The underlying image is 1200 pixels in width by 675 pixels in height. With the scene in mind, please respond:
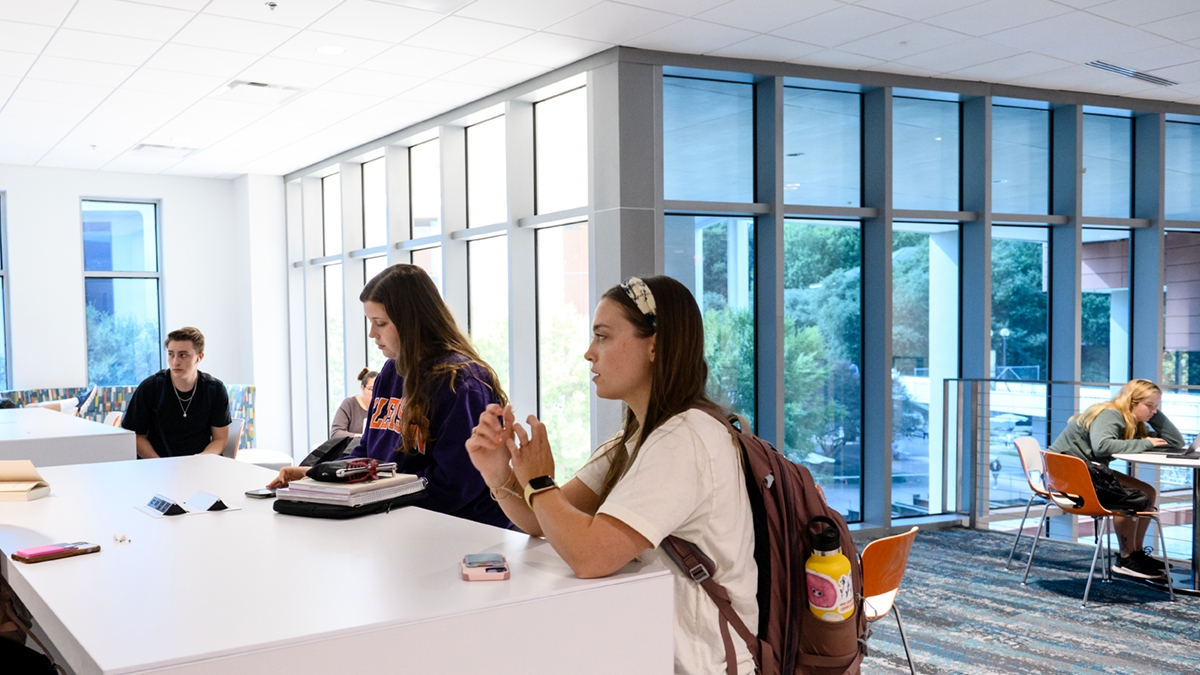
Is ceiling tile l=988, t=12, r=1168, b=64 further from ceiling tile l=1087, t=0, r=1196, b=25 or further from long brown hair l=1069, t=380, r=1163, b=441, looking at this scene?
long brown hair l=1069, t=380, r=1163, b=441

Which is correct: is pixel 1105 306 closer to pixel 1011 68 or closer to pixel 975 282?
pixel 975 282

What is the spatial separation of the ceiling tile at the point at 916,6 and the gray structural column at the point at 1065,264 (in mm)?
2869

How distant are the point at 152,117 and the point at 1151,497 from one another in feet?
24.9

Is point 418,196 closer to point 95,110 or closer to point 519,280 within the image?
point 519,280

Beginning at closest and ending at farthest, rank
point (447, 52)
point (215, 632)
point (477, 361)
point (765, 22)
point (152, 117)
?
point (215, 632), point (477, 361), point (765, 22), point (447, 52), point (152, 117)

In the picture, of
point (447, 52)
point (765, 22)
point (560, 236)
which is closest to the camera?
point (765, 22)

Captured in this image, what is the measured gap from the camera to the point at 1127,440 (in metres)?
5.34

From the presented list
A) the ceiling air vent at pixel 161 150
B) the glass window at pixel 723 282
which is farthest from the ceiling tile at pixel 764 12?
the ceiling air vent at pixel 161 150

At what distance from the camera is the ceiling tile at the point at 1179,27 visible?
5086 mm

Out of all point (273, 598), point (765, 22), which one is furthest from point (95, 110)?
point (273, 598)

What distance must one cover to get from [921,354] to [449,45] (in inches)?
163

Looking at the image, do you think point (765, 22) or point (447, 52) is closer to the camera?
point (765, 22)

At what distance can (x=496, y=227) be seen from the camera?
21.7 ft

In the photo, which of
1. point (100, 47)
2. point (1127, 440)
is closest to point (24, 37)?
point (100, 47)
